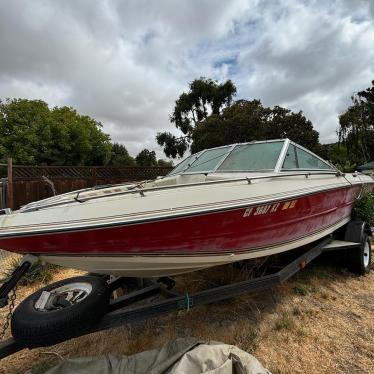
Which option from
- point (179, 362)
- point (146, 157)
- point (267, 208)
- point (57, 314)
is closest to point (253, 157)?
point (267, 208)

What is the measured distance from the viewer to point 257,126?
15547mm

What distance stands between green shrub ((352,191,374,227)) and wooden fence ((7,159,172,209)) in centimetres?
620

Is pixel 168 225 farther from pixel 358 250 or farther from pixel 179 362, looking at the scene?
pixel 358 250

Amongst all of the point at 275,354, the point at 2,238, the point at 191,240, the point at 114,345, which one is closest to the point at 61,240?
the point at 2,238

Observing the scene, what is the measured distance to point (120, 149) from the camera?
4591 centimetres

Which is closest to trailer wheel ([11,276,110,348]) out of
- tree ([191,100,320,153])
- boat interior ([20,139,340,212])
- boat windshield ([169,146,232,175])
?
boat interior ([20,139,340,212])

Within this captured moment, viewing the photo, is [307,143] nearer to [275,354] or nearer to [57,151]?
[275,354]

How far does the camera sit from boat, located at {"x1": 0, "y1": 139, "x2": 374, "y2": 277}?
2074mm

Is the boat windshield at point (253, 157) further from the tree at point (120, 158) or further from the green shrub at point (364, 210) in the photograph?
the tree at point (120, 158)

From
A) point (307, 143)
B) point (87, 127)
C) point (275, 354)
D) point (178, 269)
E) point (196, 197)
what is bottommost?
point (275, 354)

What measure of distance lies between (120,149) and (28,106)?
2333 centimetres

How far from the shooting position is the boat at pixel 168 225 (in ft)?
6.81

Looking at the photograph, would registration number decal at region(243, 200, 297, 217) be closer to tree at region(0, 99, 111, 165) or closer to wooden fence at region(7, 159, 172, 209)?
wooden fence at region(7, 159, 172, 209)

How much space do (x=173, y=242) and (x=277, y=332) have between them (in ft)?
4.82
